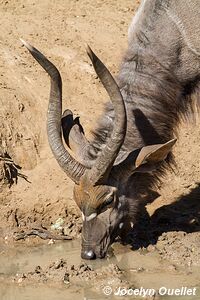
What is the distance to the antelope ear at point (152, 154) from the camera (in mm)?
9469

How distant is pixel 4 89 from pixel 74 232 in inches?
113

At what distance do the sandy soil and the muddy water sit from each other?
0.19m

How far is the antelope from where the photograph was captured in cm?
963

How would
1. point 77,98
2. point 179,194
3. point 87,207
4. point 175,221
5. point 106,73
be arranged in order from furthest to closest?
point 77,98 < point 179,194 < point 175,221 < point 87,207 < point 106,73

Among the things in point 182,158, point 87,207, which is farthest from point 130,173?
point 182,158

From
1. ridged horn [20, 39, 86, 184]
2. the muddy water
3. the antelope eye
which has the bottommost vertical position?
the muddy water

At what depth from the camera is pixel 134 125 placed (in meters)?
10.0

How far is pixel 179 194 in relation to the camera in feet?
39.9

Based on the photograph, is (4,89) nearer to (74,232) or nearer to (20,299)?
(74,232)

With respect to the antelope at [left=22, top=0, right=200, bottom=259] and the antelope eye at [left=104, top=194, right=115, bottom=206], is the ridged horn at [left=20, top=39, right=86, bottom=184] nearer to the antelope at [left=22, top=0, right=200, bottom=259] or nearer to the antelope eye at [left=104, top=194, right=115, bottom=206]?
the antelope at [left=22, top=0, right=200, bottom=259]

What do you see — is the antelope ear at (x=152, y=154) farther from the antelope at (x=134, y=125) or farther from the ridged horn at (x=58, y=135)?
the ridged horn at (x=58, y=135)

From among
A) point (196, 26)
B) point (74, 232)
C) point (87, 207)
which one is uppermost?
point (196, 26)

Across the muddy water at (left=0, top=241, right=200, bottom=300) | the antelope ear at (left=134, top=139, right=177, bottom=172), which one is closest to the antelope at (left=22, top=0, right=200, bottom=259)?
the antelope ear at (left=134, top=139, right=177, bottom=172)

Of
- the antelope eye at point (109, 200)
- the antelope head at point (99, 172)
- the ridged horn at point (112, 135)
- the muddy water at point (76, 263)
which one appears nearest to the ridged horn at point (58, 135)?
the antelope head at point (99, 172)
